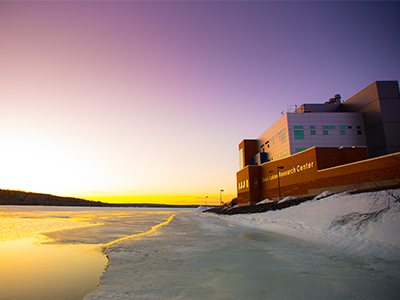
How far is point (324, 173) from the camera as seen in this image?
2923cm

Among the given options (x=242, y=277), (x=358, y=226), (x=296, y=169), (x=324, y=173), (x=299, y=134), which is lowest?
(x=242, y=277)

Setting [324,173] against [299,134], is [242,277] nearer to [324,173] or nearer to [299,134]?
[324,173]

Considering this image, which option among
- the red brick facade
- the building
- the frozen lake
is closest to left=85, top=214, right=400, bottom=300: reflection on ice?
the frozen lake

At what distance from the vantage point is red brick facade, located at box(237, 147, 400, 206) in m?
20.5

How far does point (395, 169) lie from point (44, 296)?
23.8 meters

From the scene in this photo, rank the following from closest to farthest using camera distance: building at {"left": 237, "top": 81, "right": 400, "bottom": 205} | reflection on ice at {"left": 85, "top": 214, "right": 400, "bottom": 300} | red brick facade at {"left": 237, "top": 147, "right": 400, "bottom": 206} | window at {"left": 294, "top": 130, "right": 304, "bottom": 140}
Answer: reflection on ice at {"left": 85, "top": 214, "right": 400, "bottom": 300} → red brick facade at {"left": 237, "top": 147, "right": 400, "bottom": 206} → building at {"left": 237, "top": 81, "right": 400, "bottom": 205} → window at {"left": 294, "top": 130, "right": 304, "bottom": 140}

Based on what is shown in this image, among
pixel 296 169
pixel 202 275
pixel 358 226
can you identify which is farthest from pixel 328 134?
pixel 202 275

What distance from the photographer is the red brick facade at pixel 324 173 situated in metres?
20.5

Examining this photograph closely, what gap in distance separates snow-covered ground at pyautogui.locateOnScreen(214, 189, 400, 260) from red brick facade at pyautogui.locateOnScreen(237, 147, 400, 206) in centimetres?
395

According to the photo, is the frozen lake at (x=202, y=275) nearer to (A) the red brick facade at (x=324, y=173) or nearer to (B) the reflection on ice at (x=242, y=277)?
(B) the reflection on ice at (x=242, y=277)

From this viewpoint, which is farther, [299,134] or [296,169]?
[299,134]

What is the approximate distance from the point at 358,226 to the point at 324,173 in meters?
21.1

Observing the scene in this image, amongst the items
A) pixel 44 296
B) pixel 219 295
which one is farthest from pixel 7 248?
pixel 219 295

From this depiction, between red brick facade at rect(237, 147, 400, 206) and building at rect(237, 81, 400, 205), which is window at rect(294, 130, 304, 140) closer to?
building at rect(237, 81, 400, 205)
